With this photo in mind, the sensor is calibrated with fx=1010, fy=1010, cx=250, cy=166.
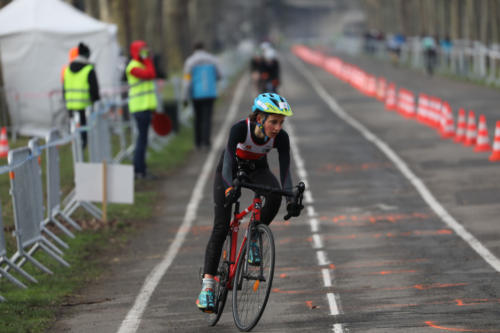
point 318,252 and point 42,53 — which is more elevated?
point 42,53

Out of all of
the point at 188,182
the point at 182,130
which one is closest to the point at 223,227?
the point at 188,182

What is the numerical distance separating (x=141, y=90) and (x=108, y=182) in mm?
4531

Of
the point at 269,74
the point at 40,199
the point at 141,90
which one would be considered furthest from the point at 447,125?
the point at 40,199

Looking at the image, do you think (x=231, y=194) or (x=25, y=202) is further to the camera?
(x=25, y=202)

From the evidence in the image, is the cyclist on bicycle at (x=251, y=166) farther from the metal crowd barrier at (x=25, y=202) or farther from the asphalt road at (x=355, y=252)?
the metal crowd barrier at (x=25, y=202)

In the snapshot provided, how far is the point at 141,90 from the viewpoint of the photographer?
18203 millimetres

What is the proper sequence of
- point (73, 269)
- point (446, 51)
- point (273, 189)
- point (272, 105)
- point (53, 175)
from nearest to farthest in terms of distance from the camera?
point (272, 105) < point (273, 189) < point (73, 269) < point (53, 175) < point (446, 51)

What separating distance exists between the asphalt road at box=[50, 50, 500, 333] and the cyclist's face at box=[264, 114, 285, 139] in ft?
5.51

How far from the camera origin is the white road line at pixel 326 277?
10309mm

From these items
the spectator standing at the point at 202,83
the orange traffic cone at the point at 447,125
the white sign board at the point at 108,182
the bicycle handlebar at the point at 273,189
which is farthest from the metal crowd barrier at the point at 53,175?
the orange traffic cone at the point at 447,125

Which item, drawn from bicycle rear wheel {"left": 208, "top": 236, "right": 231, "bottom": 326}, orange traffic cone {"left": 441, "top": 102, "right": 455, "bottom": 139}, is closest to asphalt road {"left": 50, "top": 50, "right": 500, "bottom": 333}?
bicycle rear wheel {"left": 208, "top": 236, "right": 231, "bottom": 326}

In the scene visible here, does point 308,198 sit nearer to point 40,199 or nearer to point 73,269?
point 73,269

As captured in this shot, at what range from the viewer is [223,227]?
333 inches

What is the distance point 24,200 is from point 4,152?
983 centimetres
